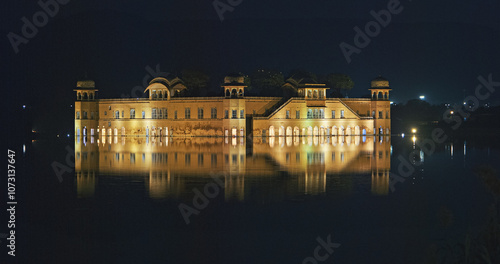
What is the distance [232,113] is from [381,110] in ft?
57.4

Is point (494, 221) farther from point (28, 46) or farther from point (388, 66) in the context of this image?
point (388, 66)

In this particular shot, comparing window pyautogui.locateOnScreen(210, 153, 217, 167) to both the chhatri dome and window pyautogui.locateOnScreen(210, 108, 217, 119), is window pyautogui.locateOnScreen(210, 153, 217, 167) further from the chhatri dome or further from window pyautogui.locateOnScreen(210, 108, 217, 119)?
window pyautogui.locateOnScreen(210, 108, 217, 119)

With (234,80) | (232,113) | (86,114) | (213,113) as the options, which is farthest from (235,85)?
(86,114)

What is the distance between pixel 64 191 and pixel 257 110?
162 feet

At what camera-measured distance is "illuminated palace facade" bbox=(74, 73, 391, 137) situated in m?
65.8

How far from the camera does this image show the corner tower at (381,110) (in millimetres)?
72250

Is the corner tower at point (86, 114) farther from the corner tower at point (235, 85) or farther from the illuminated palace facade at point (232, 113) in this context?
the corner tower at point (235, 85)

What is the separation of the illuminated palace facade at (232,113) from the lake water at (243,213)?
131ft

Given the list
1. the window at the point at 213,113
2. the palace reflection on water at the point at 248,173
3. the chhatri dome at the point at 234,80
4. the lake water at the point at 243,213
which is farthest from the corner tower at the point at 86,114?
the lake water at the point at 243,213

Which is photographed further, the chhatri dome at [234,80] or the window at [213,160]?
the chhatri dome at [234,80]

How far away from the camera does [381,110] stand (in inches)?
2867

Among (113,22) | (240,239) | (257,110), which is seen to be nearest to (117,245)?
(240,239)

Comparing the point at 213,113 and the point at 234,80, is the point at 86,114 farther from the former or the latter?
the point at 234,80

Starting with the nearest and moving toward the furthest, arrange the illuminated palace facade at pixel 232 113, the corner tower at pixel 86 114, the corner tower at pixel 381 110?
the illuminated palace facade at pixel 232 113, the corner tower at pixel 381 110, the corner tower at pixel 86 114
